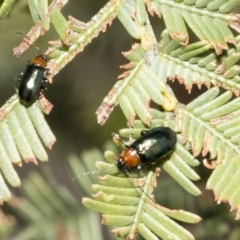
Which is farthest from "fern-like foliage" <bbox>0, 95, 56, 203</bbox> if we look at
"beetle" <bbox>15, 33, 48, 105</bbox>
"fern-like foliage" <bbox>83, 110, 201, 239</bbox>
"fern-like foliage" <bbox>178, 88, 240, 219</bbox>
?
"fern-like foliage" <bbox>178, 88, 240, 219</bbox>

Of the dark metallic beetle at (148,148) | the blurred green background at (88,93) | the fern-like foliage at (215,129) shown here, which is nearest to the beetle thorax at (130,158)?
the dark metallic beetle at (148,148)

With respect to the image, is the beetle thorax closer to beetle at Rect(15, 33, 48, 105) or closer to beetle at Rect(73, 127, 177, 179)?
beetle at Rect(73, 127, 177, 179)

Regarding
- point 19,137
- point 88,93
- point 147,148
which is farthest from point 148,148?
point 88,93

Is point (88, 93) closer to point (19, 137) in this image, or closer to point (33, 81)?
point (33, 81)

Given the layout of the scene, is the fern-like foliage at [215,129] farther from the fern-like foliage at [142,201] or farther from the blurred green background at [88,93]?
the blurred green background at [88,93]

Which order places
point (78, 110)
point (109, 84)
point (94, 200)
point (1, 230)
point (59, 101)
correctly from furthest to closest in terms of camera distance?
point (109, 84) < point (59, 101) < point (78, 110) < point (1, 230) < point (94, 200)

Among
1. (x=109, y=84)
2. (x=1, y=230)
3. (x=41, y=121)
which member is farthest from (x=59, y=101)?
(x=41, y=121)

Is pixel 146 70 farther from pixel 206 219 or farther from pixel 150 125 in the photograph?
pixel 206 219
